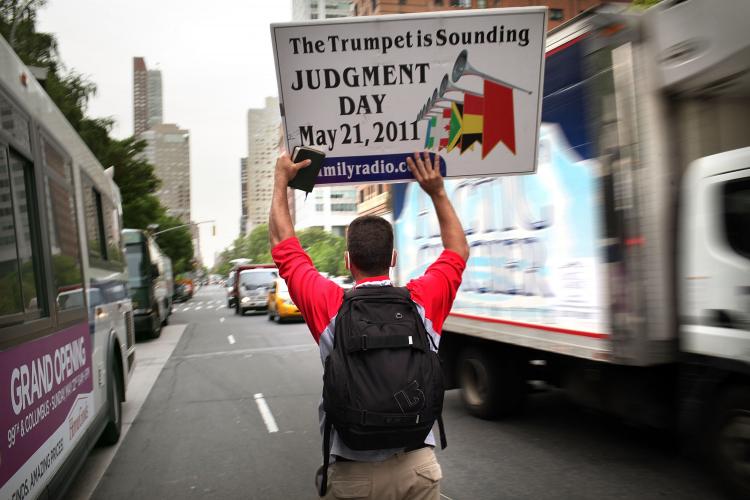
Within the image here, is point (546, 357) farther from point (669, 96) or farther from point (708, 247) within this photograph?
point (669, 96)

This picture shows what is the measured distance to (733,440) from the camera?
13.6 ft

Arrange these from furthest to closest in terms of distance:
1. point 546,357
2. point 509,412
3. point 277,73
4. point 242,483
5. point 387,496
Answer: point 509,412
point 546,357
point 242,483
point 277,73
point 387,496

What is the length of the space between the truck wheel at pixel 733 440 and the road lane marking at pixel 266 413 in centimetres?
466

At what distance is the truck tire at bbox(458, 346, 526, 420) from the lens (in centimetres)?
701

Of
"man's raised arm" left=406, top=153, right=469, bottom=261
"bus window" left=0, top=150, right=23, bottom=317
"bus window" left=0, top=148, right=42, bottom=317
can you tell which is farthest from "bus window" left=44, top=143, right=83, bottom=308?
"man's raised arm" left=406, top=153, right=469, bottom=261

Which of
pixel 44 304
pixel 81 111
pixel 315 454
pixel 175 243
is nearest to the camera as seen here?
pixel 44 304

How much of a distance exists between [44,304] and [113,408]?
10.5 ft

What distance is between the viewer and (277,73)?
270 cm

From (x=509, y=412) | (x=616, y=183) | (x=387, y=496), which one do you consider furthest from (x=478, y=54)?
(x=509, y=412)

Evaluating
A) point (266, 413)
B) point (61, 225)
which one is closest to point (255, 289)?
point (266, 413)

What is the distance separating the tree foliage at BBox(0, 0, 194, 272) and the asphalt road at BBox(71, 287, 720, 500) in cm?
1553

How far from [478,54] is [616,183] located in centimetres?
240

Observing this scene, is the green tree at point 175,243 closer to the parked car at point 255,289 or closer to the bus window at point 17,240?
the parked car at point 255,289

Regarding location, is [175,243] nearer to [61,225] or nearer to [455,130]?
[61,225]
